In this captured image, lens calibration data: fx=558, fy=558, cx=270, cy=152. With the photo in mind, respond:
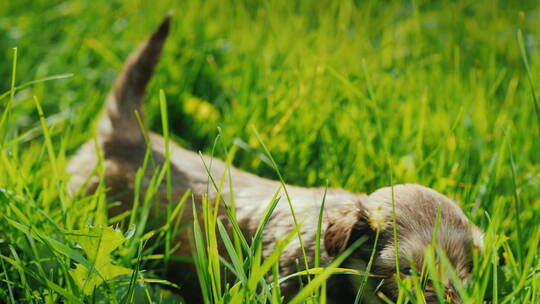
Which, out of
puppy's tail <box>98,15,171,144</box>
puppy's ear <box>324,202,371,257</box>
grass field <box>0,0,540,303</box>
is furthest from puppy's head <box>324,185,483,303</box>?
puppy's tail <box>98,15,171,144</box>

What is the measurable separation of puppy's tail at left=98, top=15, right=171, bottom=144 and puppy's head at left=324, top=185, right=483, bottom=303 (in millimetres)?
1233

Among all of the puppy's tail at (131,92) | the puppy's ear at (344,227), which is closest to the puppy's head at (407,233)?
the puppy's ear at (344,227)

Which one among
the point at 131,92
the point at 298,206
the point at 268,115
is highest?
the point at 131,92

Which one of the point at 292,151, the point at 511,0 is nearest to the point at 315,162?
the point at 292,151

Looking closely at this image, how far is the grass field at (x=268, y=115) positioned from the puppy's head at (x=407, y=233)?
0.33ft

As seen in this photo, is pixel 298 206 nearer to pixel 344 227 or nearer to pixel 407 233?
pixel 344 227

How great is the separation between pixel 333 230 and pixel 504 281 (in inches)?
24.1

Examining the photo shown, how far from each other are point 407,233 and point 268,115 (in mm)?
1274

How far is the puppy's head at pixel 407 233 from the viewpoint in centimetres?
188

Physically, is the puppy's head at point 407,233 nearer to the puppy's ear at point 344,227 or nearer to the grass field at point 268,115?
the puppy's ear at point 344,227

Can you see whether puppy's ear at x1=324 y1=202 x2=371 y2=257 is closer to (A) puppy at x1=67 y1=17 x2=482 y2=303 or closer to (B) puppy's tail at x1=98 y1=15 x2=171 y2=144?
(A) puppy at x1=67 y1=17 x2=482 y2=303

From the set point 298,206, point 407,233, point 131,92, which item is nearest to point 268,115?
point 131,92

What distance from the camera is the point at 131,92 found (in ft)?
9.34

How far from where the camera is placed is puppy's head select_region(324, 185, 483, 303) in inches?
74.0
